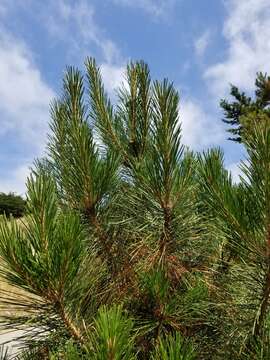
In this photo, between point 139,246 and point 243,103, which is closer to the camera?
point 139,246

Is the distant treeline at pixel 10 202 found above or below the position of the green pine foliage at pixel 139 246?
above

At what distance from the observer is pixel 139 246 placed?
1.75 m

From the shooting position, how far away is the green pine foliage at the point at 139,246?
123 cm

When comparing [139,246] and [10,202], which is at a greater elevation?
[10,202]

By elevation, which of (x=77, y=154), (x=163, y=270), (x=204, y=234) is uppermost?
(x=77, y=154)

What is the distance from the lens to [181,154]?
1.70 meters

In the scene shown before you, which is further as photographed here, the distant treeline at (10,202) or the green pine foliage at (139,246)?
the distant treeline at (10,202)

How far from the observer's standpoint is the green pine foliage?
1234mm

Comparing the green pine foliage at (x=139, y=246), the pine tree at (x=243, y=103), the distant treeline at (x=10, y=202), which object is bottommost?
the green pine foliage at (x=139, y=246)

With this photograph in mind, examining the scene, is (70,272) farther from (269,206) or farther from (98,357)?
(269,206)

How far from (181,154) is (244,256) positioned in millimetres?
504

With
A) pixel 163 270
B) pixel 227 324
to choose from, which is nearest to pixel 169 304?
pixel 163 270

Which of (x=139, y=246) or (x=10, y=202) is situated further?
(x=10, y=202)

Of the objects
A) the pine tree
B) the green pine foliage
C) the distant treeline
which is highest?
the pine tree
